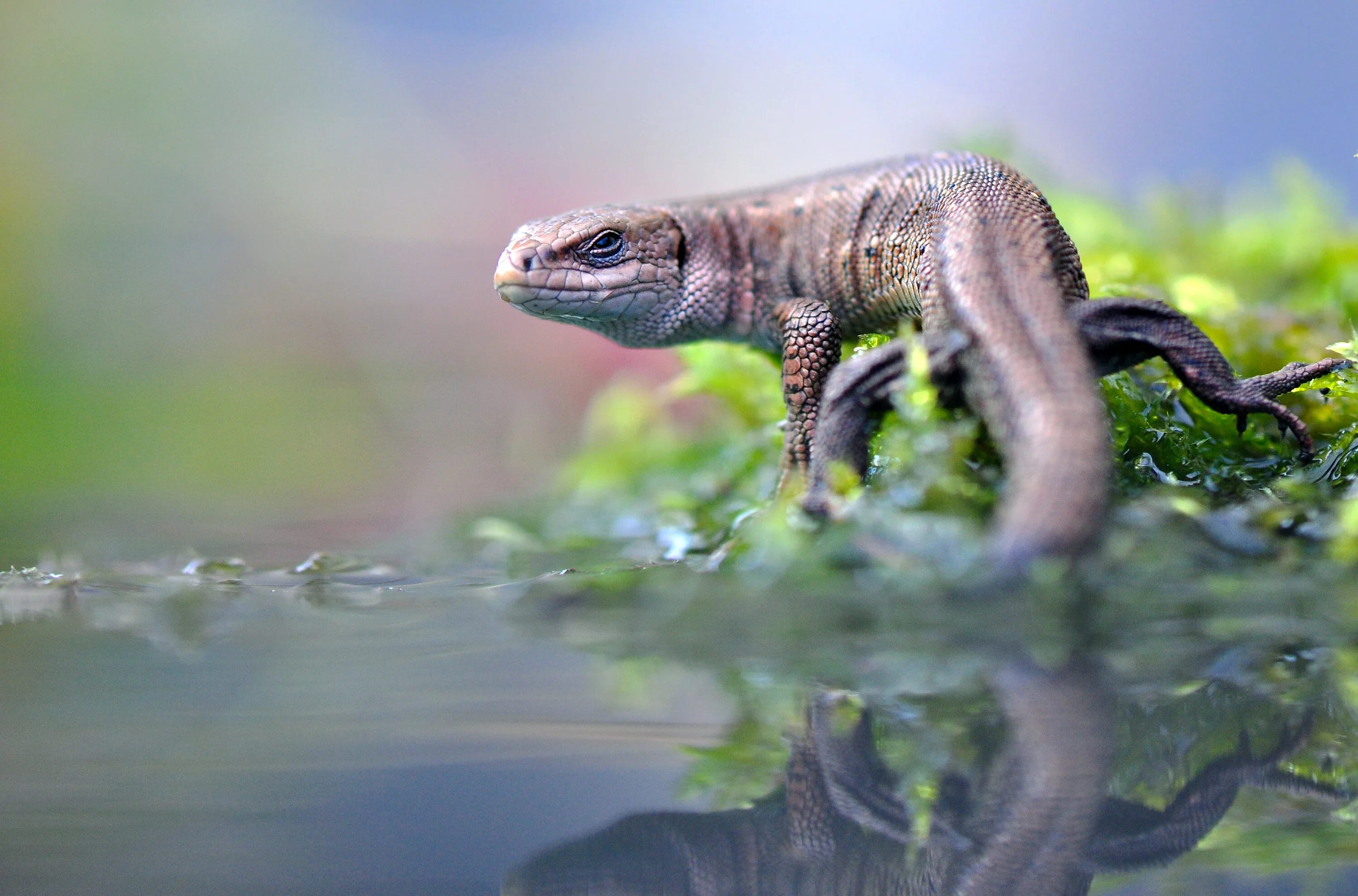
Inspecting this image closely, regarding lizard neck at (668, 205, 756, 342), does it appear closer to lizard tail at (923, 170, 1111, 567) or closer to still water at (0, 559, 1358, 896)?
Answer: lizard tail at (923, 170, 1111, 567)

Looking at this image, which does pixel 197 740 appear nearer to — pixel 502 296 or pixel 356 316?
pixel 502 296

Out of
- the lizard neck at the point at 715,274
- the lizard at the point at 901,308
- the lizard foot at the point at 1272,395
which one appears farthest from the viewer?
the lizard neck at the point at 715,274

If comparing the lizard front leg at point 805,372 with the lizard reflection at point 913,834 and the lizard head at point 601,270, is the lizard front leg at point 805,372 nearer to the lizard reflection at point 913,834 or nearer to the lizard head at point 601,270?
the lizard head at point 601,270

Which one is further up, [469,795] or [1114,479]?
[1114,479]

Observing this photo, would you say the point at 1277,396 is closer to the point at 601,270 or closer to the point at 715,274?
the point at 715,274

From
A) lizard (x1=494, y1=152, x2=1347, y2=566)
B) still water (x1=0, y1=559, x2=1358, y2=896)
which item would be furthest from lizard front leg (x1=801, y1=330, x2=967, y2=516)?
still water (x1=0, y1=559, x2=1358, y2=896)

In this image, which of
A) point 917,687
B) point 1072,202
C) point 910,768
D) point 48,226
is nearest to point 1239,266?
point 1072,202

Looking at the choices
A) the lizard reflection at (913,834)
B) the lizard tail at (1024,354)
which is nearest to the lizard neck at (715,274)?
the lizard tail at (1024,354)

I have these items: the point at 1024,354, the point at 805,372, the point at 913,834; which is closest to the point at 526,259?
the point at 805,372
